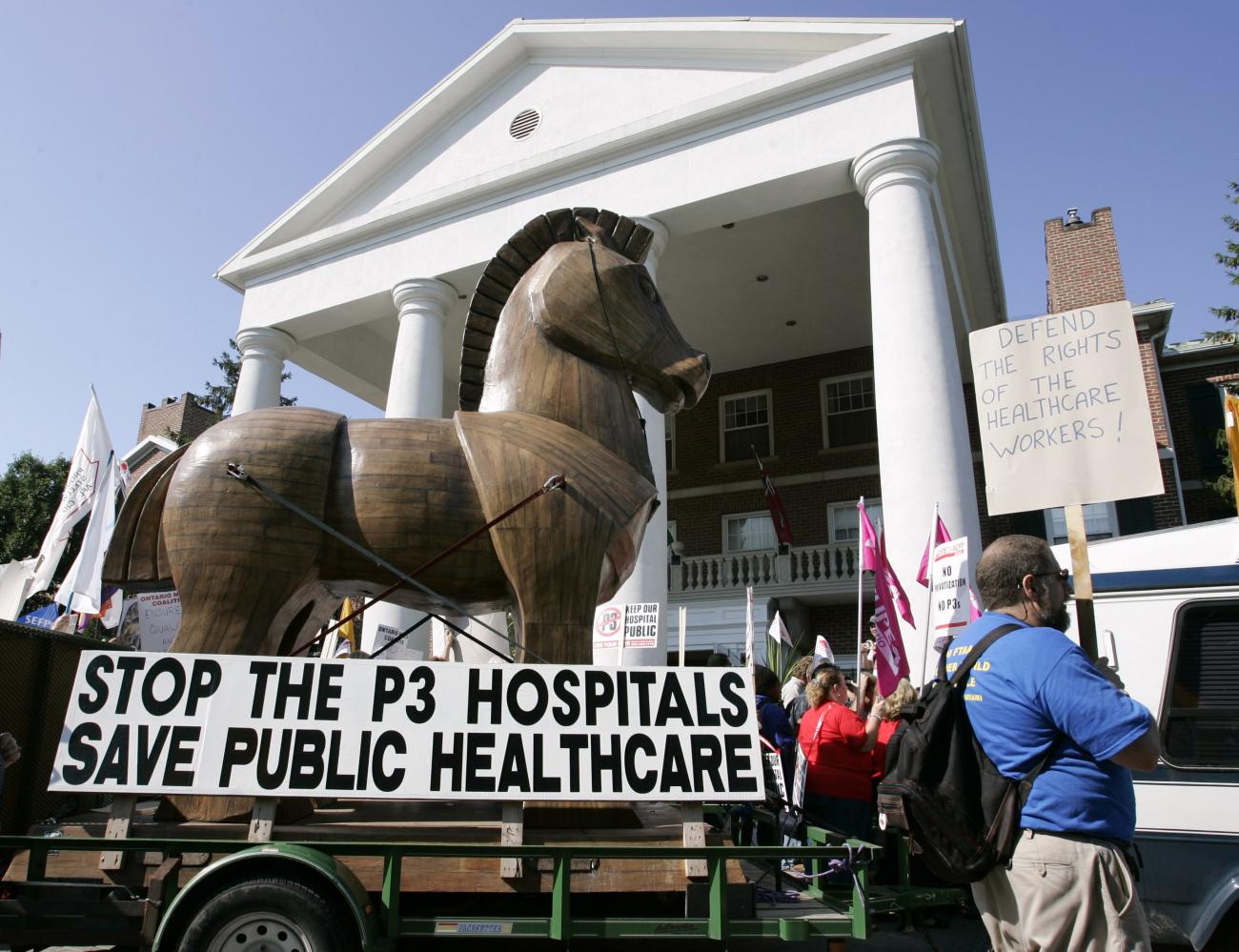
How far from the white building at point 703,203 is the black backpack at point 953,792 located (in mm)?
7027

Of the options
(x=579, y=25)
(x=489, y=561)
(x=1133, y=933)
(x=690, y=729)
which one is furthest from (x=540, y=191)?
(x=1133, y=933)

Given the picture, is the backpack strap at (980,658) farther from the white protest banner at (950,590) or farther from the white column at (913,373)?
the white column at (913,373)

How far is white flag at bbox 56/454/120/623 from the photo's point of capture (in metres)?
9.07

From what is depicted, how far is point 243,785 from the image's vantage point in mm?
2867

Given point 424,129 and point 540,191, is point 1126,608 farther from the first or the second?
point 424,129

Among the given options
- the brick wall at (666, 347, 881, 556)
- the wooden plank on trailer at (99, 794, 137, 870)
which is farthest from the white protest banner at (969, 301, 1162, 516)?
the brick wall at (666, 347, 881, 556)

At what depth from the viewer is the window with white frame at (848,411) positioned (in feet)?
67.6

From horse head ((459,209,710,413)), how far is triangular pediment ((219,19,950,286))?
30.2 ft

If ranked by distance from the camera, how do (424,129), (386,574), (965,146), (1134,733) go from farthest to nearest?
(424,129) < (965,146) < (386,574) < (1134,733)

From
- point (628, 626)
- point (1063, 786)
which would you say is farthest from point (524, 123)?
point (1063, 786)

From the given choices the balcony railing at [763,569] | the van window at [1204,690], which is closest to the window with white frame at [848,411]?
the balcony railing at [763,569]

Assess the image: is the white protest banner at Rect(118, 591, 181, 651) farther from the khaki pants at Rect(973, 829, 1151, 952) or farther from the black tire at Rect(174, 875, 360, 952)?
the khaki pants at Rect(973, 829, 1151, 952)

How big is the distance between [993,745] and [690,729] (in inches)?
40.1

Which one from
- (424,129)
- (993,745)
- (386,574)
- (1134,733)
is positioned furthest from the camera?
(424,129)
